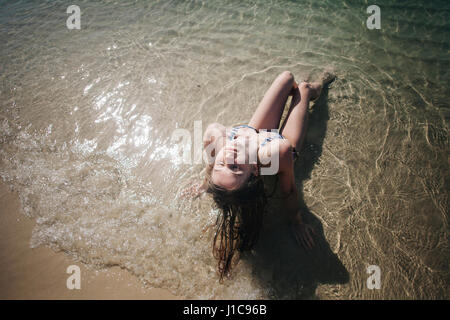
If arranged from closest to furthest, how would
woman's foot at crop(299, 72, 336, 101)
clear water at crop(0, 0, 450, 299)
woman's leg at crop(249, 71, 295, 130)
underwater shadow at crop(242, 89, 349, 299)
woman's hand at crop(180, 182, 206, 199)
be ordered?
underwater shadow at crop(242, 89, 349, 299)
clear water at crop(0, 0, 450, 299)
woman's hand at crop(180, 182, 206, 199)
woman's leg at crop(249, 71, 295, 130)
woman's foot at crop(299, 72, 336, 101)

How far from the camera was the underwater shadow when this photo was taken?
254cm

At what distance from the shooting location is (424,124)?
3641 mm

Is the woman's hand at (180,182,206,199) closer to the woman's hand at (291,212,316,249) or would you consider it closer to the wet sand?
the wet sand

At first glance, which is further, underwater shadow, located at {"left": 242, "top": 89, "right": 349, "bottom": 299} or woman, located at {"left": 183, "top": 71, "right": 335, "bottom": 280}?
underwater shadow, located at {"left": 242, "top": 89, "right": 349, "bottom": 299}

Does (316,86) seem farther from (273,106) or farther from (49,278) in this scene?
(49,278)

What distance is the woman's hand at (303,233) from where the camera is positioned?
9.19ft

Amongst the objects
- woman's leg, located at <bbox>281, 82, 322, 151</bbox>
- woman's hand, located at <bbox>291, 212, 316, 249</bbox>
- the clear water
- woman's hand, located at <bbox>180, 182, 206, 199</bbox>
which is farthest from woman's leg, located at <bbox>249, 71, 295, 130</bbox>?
woman's hand, located at <bbox>291, 212, 316, 249</bbox>

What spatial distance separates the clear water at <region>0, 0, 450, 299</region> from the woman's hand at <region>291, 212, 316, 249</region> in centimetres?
10

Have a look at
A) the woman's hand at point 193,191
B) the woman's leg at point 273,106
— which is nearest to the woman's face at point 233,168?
the woman's hand at point 193,191

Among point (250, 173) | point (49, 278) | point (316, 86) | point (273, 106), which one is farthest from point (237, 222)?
point (316, 86)

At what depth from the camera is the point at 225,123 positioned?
3.92 m

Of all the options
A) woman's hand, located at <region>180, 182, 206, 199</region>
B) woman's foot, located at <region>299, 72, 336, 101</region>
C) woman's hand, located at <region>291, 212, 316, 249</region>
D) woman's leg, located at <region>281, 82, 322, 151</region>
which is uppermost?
woman's foot, located at <region>299, 72, 336, 101</region>

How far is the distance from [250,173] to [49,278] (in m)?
2.30

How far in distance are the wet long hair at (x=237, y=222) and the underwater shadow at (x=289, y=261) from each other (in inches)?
7.1
